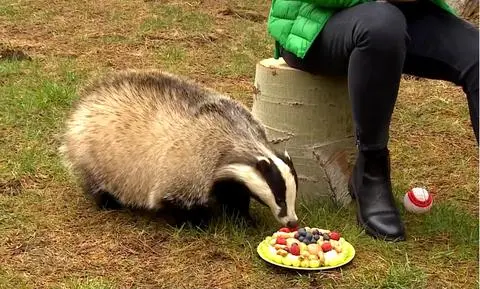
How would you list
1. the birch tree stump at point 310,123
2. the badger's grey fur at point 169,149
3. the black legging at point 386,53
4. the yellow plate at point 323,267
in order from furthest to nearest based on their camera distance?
the birch tree stump at point 310,123, the badger's grey fur at point 169,149, the black legging at point 386,53, the yellow plate at point 323,267

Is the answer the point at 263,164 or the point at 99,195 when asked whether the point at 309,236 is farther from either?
the point at 99,195

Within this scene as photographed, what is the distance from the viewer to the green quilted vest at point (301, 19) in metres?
3.40

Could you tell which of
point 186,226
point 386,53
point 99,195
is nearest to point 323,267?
point 186,226

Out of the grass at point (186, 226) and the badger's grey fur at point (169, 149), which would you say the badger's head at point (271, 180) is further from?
the grass at point (186, 226)

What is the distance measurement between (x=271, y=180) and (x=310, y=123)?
56 cm

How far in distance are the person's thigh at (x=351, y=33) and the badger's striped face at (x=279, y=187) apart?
17.4 inches

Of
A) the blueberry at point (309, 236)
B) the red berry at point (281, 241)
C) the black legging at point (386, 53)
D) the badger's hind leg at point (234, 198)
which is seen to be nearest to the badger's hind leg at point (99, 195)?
the badger's hind leg at point (234, 198)

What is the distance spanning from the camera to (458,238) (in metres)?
3.52

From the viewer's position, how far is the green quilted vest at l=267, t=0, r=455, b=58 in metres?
3.40

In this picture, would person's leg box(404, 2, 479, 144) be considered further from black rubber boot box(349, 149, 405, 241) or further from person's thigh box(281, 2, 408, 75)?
black rubber boot box(349, 149, 405, 241)

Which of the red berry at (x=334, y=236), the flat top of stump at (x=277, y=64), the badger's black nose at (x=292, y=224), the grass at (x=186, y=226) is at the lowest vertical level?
the grass at (x=186, y=226)

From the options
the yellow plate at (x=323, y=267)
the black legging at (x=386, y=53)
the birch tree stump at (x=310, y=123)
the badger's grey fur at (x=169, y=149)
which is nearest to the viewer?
the yellow plate at (x=323, y=267)

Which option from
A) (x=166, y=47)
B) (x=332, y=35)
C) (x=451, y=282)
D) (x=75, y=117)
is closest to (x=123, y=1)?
(x=166, y=47)

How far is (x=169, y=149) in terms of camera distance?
3566mm
